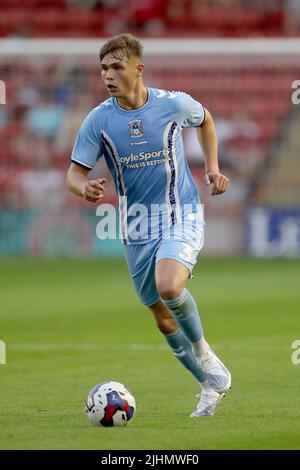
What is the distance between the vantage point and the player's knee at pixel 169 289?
7094 mm

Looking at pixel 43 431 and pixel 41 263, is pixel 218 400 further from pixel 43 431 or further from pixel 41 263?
pixel 41 263

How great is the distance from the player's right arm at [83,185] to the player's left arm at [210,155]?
0.73 metres

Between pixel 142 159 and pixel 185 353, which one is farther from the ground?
pixel 142 159

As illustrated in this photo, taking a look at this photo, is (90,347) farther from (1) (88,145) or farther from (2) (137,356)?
(1) (88,145)

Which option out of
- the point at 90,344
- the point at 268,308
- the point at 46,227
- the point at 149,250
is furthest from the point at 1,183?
the point at 149,250

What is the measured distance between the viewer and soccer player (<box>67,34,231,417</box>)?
24.6 ft

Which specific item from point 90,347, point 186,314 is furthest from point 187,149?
point 186,314

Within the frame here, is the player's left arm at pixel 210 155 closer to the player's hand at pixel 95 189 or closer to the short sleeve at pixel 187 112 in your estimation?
the short sleeve at pixel 187 112

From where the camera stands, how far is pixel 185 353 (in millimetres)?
7535

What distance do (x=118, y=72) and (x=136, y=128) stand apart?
38 cm

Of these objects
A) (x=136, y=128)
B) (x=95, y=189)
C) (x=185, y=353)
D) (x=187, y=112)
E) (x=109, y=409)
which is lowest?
(x=109, y=409)

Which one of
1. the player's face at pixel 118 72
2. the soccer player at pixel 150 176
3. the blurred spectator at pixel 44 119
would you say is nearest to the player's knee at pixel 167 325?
the soccer player at pixel 150 176

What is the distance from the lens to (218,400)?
24.5 ft

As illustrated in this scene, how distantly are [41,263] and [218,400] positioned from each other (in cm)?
1182
